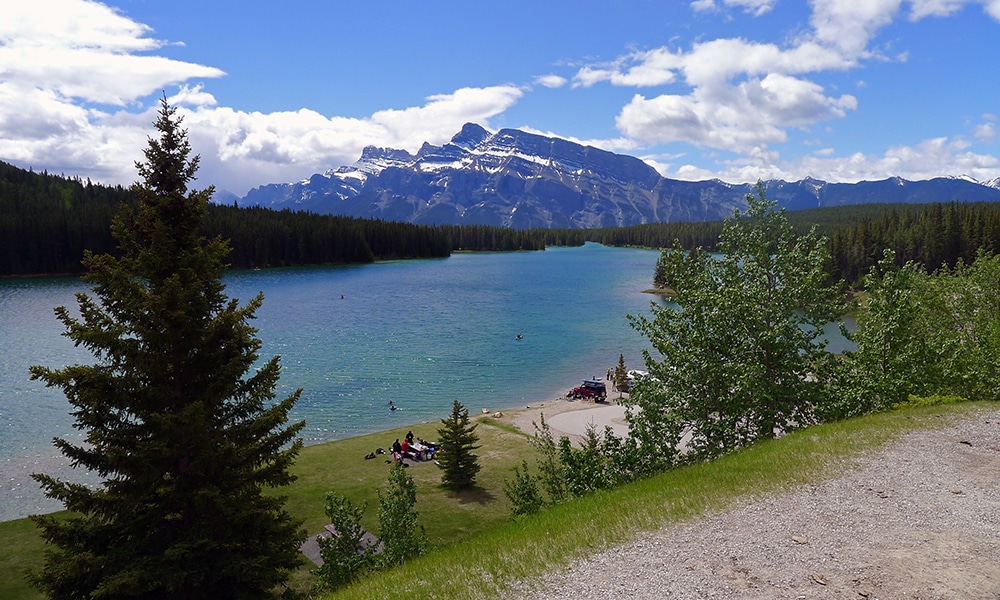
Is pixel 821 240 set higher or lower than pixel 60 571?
higher

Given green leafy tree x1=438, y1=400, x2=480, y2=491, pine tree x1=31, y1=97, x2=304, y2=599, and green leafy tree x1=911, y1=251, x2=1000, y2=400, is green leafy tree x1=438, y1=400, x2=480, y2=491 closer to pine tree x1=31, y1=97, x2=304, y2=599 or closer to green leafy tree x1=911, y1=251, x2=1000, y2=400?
pine tree x1=31, y1=97, x2=304, y2=599

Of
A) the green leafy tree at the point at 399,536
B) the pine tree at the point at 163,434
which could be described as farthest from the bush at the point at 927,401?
the pine tree at the point at 163,434

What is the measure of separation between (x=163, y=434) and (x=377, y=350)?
61.1 metres

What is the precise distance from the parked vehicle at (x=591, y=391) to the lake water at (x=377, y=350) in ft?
11.1

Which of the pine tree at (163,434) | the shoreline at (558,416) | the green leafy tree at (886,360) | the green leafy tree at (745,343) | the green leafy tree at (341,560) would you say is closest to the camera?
the pine tree at (163,434)

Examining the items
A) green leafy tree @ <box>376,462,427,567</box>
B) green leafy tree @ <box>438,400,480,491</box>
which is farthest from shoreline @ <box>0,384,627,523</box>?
green leafy tree @ <box>376,462,427,567</box>

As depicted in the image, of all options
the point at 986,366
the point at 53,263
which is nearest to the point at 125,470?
the point at 986,366

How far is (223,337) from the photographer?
47.3 feet

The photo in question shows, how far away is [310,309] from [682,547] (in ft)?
327

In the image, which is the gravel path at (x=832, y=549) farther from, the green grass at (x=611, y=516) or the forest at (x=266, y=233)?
the forest at (x=266, y=233)

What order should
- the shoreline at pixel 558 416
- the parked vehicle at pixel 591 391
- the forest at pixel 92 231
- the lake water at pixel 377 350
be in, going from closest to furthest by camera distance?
the shoreline at pixel 558 416, the lake water at pixel 377 350, the parked vehicle at pixel 591 391, the forest at pixel 92 231

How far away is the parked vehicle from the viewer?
176ft

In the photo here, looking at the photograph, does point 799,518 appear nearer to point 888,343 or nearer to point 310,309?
point 888,343

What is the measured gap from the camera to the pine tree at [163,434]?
12.5m
